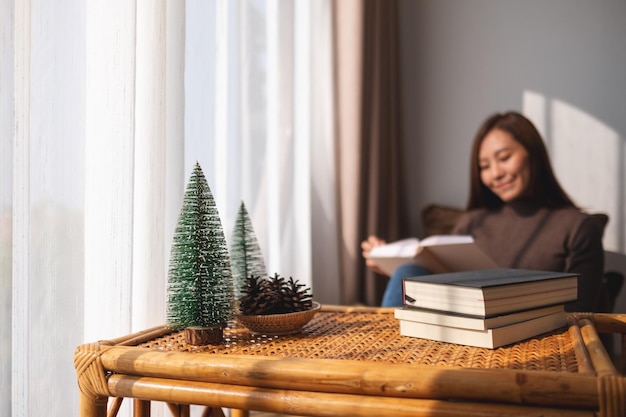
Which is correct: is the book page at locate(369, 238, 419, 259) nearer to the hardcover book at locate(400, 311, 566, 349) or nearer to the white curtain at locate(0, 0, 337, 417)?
the white curtain at locate(0, 0, 337, 417)

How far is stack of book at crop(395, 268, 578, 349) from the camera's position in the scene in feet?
2.79

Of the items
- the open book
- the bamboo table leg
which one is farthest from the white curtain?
the open book

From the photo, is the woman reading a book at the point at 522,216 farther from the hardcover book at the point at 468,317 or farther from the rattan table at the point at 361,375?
the rattan table at the point at 361,375

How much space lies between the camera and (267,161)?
201 centimetres

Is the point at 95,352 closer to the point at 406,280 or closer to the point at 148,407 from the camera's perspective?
the point at 148,407

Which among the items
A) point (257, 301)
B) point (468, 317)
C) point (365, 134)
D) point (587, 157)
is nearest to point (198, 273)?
point (257, 301)

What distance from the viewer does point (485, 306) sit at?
2.75 ft

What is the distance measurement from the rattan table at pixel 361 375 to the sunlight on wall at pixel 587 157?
1.93m

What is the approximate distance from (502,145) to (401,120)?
3.20ft

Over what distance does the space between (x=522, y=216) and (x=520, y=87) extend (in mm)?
1113

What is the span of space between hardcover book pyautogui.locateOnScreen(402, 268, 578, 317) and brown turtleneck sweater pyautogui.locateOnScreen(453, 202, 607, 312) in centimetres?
57

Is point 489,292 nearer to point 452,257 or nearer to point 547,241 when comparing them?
point 452,257

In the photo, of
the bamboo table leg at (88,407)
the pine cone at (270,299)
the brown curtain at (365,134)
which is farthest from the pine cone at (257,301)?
the brown curtain at (365,134)

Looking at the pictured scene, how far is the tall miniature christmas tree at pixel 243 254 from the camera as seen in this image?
1.10 meters
